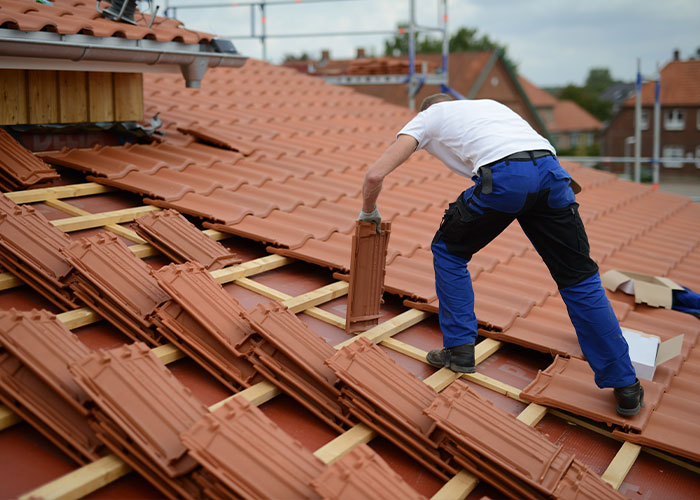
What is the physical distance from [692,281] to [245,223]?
3.36 meters

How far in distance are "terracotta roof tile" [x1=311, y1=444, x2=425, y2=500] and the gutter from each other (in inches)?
110

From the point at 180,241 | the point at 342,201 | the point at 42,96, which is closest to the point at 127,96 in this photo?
the point at 42,96

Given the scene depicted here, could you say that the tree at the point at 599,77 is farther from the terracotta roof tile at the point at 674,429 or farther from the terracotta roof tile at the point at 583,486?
the terracotta roof tile at the point at 583,486

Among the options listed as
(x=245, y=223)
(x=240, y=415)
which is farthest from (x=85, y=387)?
(x=245, y=223)

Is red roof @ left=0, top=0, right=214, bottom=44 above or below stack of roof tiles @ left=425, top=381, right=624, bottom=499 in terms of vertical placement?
above

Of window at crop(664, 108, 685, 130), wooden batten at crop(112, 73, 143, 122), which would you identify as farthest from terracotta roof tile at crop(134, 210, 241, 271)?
window at crop(664, 108, 685, 130)

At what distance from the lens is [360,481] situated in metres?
1.73

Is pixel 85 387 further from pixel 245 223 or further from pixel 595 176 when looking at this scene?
pixel 595 176

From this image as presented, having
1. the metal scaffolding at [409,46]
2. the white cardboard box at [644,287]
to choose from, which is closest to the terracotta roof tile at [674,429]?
the white cardboard box at [644,287]

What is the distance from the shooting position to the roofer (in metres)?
2.63

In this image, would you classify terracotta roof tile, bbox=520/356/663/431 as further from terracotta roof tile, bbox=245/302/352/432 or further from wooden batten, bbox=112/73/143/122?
wooden batten, bbox=112/73/143/122

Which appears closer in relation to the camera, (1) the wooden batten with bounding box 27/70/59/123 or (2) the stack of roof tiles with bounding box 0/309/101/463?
(2) the stack of roof tiles with bounding box 0/309/101/463

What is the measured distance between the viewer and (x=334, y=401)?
2.32 metres

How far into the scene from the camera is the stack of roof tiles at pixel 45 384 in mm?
Answer: 1903
